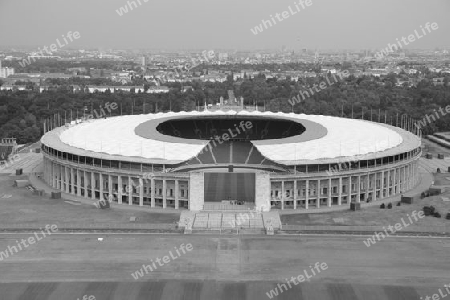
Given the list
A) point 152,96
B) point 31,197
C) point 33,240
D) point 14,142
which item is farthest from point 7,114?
point 33,240

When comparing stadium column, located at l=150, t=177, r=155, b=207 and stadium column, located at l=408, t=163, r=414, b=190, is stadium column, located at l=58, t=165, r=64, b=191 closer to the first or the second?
stadium column, located at l=150, t=177, r=155, b=207

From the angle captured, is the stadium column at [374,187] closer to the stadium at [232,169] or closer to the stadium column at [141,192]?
the stadium at [232,169]

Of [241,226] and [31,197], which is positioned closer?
[241,226]

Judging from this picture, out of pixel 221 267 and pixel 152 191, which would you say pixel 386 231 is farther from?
pixel 152 191

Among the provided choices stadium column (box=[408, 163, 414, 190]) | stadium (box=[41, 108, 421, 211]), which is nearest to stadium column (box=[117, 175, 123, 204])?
stadium (box=[41, 108, 421, 211])

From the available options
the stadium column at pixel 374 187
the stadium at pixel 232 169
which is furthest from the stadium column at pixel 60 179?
the stadium column at pixel 374 187

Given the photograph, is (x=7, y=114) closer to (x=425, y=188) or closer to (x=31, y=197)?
(x=31, y=197)
